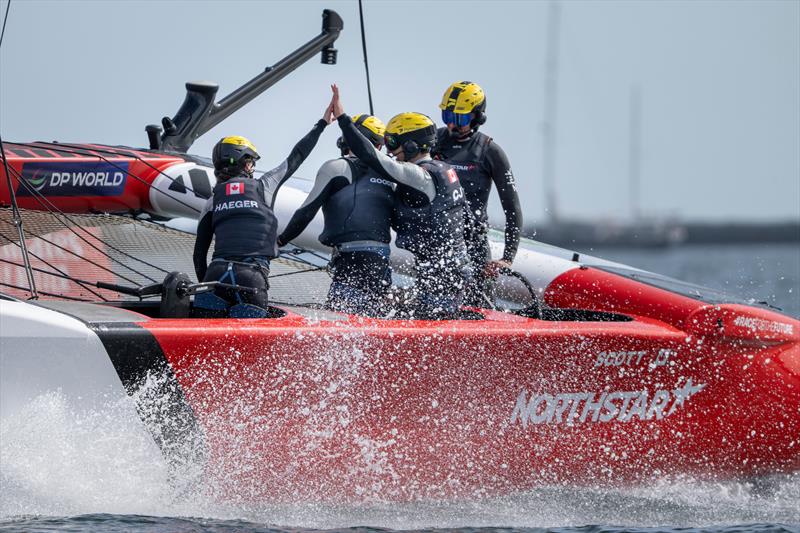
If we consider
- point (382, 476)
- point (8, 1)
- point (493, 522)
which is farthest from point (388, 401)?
point (8, 1)

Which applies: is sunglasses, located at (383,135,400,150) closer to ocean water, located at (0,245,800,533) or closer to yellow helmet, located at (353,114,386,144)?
yellow helmet, located at (353,114,386,144)

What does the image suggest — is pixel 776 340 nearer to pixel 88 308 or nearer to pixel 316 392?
pixel 316 392

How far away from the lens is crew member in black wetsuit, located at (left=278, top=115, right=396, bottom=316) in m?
5.26

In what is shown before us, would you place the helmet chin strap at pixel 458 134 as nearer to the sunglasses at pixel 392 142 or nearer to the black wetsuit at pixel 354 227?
the sunglasses at pixel 392 142

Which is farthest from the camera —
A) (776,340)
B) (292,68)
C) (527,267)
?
(292,68)

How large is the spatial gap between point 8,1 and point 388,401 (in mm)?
2266

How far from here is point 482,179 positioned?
19.2 feet

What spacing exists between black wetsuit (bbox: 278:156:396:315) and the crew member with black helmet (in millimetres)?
190

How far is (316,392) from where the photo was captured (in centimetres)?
458

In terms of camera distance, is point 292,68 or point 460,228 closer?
point 460,228

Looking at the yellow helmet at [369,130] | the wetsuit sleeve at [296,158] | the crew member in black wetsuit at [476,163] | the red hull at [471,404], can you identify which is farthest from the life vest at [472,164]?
the red hull at [471,404]

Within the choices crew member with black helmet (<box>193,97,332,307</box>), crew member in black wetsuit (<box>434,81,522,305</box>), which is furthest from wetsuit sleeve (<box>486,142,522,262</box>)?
crew member with black helmet (<box>193,97,332,307</box>)

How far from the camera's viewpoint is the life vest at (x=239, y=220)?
5102mm

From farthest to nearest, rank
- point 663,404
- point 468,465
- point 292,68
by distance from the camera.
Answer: point 292,68
point 663,404
point 468,465
